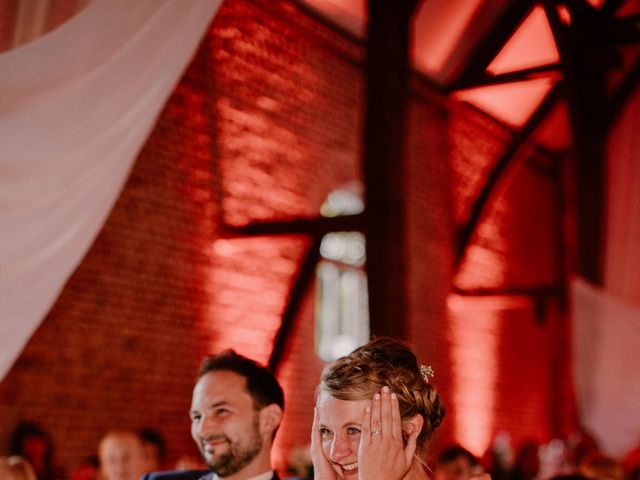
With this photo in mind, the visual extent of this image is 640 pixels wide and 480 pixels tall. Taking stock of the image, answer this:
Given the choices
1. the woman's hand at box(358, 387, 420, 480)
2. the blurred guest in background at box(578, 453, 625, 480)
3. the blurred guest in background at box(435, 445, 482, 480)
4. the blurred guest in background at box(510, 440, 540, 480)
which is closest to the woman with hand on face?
the woman's hand at box(358, 387, 420, 480)

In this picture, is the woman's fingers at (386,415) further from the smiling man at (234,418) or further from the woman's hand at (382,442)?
the smiling man at (234,418)

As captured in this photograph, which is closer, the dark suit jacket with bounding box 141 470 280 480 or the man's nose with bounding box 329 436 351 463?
the man's nose with bounding box 329 436 351 463

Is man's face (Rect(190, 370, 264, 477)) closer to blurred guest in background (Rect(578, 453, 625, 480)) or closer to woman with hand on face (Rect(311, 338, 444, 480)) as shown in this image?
woman with hand on face (Rect(311, 338, 444, 480))

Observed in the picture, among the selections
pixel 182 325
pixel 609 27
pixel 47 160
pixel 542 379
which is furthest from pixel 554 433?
pixel 47 160

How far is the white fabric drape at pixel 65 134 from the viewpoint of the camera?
9.15ft

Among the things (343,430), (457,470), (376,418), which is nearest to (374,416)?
(376,418)

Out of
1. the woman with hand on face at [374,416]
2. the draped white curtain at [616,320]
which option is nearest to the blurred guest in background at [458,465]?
the woman with hand on face at [374,416]

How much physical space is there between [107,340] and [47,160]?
169 inches

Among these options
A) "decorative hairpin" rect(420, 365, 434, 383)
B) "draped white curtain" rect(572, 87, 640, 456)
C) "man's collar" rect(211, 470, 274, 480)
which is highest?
"draped white curtain" rect(572, 87, 640, 456)

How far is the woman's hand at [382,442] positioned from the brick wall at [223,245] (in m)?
4.53

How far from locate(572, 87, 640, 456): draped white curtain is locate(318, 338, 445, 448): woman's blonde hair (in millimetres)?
7167

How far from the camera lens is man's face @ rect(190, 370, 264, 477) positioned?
10.2ft

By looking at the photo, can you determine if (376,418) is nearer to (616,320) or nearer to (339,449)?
(339,449)

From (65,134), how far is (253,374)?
0.86m
